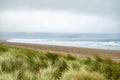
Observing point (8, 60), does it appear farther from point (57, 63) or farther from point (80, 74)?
point (80, 74)

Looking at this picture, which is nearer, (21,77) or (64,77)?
(64,77)

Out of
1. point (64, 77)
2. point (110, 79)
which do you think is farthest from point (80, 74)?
point (110, 79)

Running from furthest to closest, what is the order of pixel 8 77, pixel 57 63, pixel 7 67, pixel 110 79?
pixel 57 63 < pixel 7 67 < pixel 110 79 < pixel 8 77

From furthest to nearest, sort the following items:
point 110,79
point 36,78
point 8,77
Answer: point 110,79 → point 36,78 → point 8,77

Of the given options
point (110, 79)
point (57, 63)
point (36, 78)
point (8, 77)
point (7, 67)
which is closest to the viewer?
point (8, 77)

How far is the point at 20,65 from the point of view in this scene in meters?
5.90

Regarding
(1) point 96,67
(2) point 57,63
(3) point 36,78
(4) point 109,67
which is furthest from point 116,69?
(3) point 36,78

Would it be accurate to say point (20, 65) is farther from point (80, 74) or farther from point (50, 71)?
point (80, 74)

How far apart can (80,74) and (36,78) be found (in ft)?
2.73

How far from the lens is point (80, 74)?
171 inches

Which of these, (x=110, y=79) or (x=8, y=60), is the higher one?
(x=8, y=60)

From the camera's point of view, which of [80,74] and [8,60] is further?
[8,60]

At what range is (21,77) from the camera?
481 centimetres

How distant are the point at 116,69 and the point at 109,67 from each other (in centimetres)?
22
